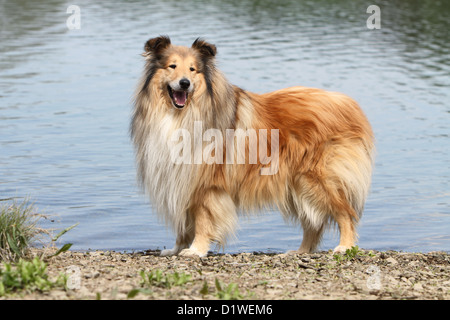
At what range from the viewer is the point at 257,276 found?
5.80 meters

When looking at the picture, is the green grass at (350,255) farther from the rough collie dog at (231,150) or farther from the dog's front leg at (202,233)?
the dog's front leg at (202,233)

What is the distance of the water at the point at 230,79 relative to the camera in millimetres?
9266

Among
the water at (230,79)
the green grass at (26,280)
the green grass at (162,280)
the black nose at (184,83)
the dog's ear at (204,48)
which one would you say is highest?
the dog's ear at (204,48)

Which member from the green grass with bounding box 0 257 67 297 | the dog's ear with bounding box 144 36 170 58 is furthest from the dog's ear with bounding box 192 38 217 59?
the green grass with bounding box 0 257 67 297

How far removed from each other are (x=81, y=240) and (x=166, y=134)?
7.52 ft

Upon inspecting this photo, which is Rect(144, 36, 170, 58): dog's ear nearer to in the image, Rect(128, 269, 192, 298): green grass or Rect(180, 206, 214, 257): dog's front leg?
Rect(180, 206, 214, 257): dog's front leg

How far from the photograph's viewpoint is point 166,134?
6895 mm

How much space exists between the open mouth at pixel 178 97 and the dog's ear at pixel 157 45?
0.35m

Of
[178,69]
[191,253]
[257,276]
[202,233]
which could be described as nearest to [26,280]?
[257,276]

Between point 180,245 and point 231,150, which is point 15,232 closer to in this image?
point 180,245

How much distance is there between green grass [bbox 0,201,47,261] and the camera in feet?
19.7

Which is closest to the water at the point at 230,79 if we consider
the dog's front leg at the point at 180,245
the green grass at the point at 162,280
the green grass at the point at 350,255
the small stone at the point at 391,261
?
the dog's front leg at the point at 180,245
